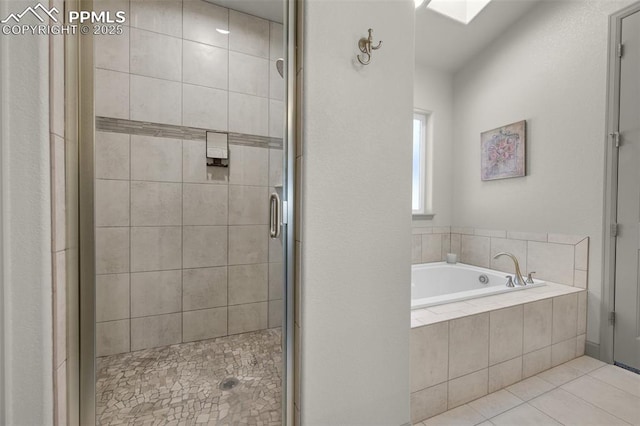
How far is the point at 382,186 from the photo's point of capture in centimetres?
115

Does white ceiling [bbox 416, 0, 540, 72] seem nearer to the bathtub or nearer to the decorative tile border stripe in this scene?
the decorative tile border stripe

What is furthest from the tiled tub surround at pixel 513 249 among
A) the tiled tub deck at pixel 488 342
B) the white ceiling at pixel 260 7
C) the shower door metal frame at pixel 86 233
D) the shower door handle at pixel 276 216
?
the shower door metal frame at pixel 86 233

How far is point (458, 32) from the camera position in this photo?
8.22 feet

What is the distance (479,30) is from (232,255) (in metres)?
2.86

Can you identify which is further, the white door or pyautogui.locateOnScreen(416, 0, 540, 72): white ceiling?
pyautogui.locateOnScreen(416, 0, 540, 72): white ceiling

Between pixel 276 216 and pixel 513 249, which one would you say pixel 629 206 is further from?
pixel 276 216

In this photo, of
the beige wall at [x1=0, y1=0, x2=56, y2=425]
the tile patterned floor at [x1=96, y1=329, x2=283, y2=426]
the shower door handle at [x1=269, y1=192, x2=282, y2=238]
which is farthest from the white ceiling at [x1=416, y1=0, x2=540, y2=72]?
the tile patterned floor at [x1=96, y1=329, x2=283, y2=426]

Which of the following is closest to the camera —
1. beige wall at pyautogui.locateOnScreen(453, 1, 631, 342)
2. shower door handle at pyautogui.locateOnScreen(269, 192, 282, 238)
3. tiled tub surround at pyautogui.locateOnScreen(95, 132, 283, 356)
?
shower door handle at pyautogui.locateOnScreen(269, 192, 282, 238)

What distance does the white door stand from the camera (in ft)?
5.78

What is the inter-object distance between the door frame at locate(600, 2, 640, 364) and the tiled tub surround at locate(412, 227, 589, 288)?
120 millimetres

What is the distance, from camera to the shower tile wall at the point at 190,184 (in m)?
1.43

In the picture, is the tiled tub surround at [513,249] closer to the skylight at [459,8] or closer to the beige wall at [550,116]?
the beige wall at [550,116]

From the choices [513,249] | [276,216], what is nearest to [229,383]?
[276,216]

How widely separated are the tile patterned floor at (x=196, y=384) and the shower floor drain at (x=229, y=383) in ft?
0.07
